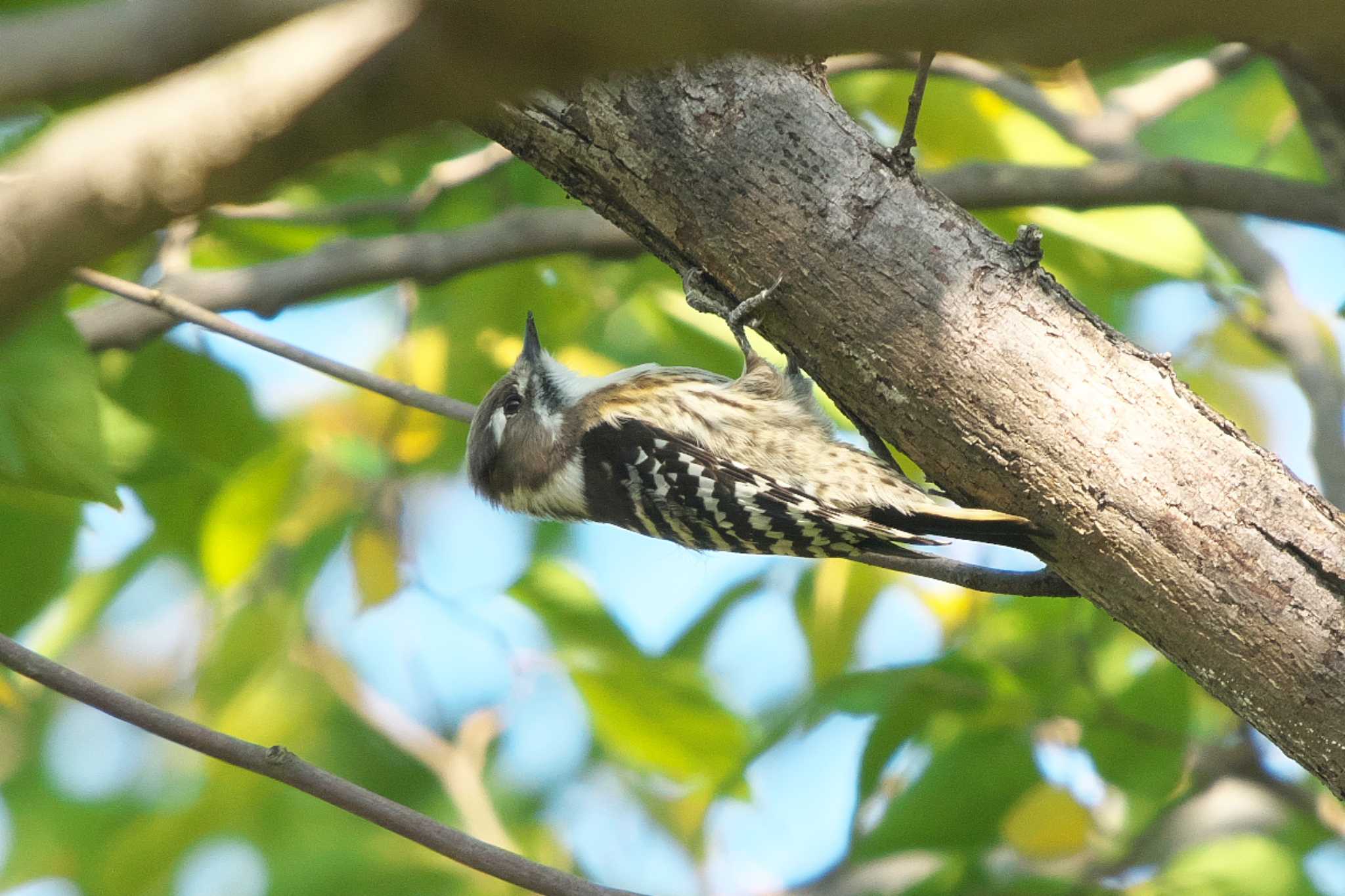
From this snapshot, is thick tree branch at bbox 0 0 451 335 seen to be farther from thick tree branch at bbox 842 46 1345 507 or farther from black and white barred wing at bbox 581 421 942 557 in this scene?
thick tree branch at bbox 842 46 1345 507

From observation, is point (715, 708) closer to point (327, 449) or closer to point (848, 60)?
point (327, 449)

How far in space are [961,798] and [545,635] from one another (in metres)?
1.64

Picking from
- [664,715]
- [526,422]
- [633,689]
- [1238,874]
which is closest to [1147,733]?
[1238,874]

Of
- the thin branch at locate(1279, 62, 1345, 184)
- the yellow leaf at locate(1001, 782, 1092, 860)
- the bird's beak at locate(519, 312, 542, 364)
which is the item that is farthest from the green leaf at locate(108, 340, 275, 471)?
the thin branch at locate(1279, 62, 1345, 184)

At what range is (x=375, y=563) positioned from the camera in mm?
4793

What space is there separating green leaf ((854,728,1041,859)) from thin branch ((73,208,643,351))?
76.9 inches

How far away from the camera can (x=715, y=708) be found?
4.43 meters

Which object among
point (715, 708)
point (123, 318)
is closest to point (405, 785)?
point (715, 708)

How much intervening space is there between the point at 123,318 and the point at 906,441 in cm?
271

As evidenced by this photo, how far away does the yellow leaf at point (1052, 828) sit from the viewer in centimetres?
450

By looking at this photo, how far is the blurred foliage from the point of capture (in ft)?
13.0

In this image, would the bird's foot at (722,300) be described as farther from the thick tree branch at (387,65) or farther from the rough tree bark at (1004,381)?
the thick tree branch at (387,65)

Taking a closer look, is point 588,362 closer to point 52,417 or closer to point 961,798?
point 961,798

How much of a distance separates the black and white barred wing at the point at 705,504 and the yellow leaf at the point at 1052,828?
1447mm
